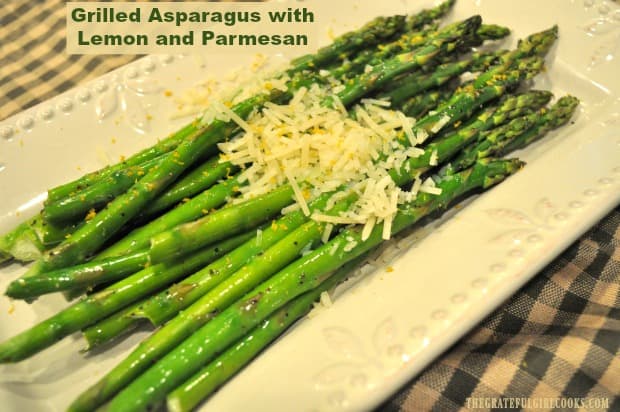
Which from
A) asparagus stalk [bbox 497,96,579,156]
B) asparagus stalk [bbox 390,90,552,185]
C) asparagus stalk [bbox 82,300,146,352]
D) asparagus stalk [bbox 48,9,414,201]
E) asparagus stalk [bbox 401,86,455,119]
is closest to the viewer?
asparagus stalk [bbox 82,300,146,352]

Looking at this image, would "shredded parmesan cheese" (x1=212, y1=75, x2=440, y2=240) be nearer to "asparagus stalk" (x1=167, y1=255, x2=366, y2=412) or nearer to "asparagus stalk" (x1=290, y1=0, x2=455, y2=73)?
"asparagus stalk" (x1=167, y1=255, x2=366, y2=412)

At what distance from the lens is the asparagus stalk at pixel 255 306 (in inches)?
68.5

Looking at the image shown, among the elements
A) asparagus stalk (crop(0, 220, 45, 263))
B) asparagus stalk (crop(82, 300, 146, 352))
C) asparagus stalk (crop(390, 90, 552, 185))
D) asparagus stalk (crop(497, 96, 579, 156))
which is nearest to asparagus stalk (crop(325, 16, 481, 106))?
asparagus stalk (crop(390, 90, 552, 185))

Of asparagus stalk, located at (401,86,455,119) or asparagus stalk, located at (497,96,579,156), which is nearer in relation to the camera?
asparagus stalk, located at (497,96,579,156)

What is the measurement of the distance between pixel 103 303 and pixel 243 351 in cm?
55

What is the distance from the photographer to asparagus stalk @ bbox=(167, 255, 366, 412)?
69.0 inches

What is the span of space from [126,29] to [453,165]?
2.48m

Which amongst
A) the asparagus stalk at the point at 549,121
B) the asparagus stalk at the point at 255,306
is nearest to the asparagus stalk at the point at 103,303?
the asparagus stalk at the point at 255,306

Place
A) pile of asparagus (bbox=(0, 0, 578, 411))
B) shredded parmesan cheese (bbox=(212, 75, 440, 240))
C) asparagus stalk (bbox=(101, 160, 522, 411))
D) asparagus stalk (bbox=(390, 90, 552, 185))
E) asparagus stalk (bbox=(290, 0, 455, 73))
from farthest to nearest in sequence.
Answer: asparagus stalk (bbox=(290, 0, 455, 73)) < asparagus stalk (bbox=(390, 90, 552, 185)) < shredded parmesan cheese (bbox=(212, 75, 440, 240)) < pile of asparagus (bbox=(0, 0, 578, 411)) < asparagus stalk (bbox=(101, 160, 522, 411))

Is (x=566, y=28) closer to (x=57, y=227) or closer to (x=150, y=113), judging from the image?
(x=150, y=113)

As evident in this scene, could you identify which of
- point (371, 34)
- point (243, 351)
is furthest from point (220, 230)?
point (371, 34)

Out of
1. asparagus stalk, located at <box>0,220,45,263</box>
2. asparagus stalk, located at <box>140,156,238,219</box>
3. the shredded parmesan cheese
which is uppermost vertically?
the shredded parmesan cheese

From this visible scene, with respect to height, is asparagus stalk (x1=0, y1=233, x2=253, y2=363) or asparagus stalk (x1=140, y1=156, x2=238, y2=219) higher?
asparagus stalk (x1=140, y1=156, x2=238, y2=219)

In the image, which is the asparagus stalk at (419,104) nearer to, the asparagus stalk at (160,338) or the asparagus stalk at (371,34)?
the asparagus stalk at (371,34)
